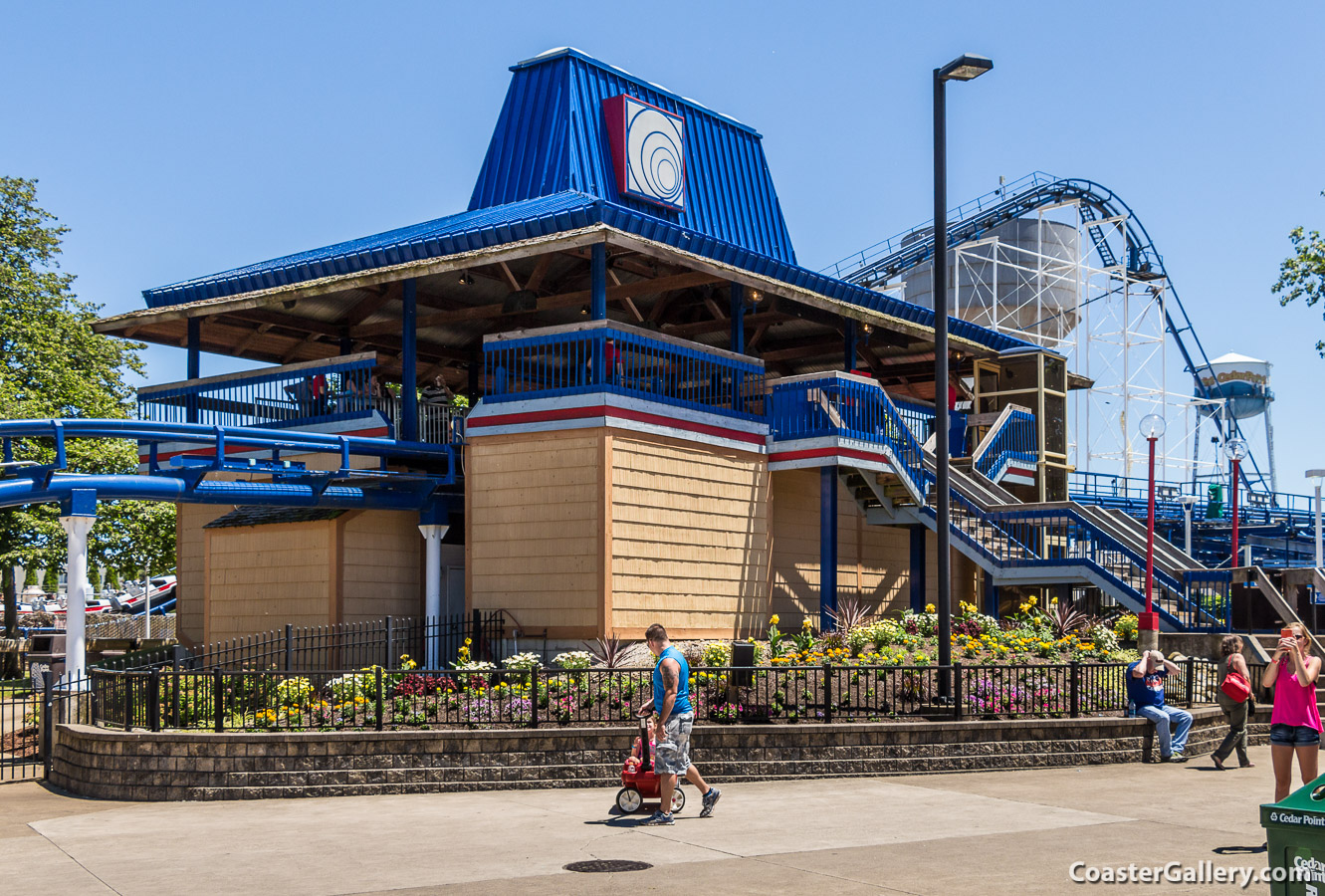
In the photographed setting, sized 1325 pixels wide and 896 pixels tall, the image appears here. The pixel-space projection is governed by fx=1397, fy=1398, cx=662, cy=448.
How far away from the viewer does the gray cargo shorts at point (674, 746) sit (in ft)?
41.4

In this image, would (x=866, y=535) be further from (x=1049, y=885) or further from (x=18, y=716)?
(x=1049, y=885)

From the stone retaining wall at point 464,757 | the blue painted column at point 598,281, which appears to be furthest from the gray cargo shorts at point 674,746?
the blue painted column at point 598,281

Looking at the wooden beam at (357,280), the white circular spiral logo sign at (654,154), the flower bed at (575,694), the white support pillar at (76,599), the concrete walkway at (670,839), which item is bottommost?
the concrete walkway at (670,839)

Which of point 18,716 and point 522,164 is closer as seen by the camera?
point 18,716

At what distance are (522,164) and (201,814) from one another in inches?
695

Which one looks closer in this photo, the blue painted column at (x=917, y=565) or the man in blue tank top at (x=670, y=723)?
the man in blue tank top at (x=670, y=723)

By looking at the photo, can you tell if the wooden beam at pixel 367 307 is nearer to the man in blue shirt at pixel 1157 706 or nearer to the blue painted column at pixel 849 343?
the blue painted column at pixel 849 343

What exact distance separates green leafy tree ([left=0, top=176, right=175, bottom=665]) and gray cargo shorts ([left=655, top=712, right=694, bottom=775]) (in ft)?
97.1

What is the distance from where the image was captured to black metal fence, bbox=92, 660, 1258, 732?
622 inches

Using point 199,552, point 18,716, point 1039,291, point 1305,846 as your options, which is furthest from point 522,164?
point 1039,291

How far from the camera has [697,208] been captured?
1183 inches

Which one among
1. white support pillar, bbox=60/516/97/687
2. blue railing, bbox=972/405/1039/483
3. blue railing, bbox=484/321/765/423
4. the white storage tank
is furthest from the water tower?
white support pillar, bbox=60/516/97/687

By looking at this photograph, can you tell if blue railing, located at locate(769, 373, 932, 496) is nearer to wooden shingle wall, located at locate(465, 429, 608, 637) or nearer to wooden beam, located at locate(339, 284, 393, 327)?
wooden shingle wall, located at locate(465, 429, 608, 637)

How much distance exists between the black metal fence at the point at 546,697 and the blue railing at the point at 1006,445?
36.3ft
